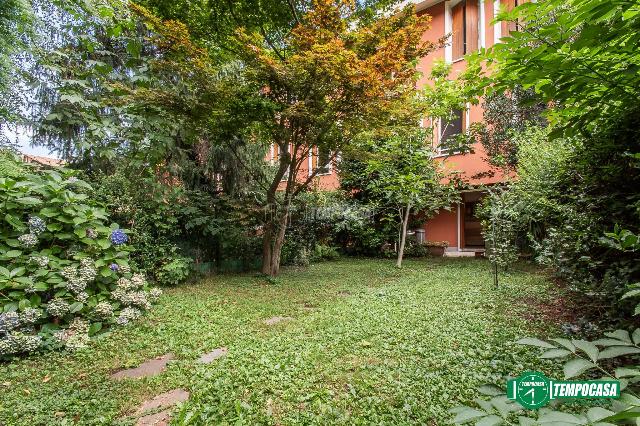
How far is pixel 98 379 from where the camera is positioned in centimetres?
257

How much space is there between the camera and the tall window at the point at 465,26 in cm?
1084

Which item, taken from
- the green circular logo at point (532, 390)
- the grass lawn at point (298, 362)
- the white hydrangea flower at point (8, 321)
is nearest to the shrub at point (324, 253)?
the grass lawn at point (298, 362)

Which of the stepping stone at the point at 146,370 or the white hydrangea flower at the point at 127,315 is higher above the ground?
the white hydrangea flower at the point at 127,315

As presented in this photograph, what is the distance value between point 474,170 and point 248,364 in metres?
10.2

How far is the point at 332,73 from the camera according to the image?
4.91 m

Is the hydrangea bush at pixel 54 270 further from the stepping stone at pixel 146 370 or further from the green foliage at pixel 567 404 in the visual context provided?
the green foliage at pixel 567 404

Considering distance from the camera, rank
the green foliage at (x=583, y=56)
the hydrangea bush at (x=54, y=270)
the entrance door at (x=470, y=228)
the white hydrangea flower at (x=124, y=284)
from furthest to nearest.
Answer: the entrance door at (x=470, y=228), the white hydrangea flower at (x=124, y=284), the hydrangea bush at (x=54, y=270), the green foliage at (x=583, y=56)

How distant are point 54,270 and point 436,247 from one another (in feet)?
33.6

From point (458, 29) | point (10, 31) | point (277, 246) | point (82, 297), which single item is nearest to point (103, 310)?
point (82, 297)

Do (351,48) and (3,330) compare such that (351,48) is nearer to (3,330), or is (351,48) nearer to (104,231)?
(104,231)

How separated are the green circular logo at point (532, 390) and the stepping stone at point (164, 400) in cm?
225

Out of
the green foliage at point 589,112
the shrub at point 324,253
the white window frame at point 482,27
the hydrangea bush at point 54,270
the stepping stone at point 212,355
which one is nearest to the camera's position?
the green foliage at point 589,112

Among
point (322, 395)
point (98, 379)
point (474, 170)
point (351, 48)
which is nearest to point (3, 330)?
point (98, 379)

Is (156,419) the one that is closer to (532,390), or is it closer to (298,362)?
(298,362)
